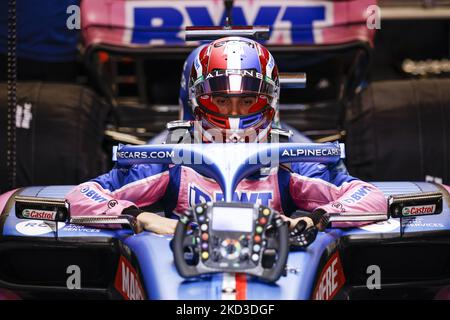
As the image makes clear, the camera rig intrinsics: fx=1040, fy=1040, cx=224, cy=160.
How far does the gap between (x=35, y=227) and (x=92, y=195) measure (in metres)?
0.20

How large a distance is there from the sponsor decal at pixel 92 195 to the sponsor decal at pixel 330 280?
0.74 meters

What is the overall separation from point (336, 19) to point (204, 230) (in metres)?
2.43

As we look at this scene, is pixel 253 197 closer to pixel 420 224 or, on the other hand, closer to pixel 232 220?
pixel 420 224

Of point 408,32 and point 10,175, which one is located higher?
point 408,32

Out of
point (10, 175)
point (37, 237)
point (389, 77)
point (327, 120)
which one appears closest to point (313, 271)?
point (37, 237)

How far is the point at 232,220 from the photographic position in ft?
8.99

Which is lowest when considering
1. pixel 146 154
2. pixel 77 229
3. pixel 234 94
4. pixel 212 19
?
pixel 77 229

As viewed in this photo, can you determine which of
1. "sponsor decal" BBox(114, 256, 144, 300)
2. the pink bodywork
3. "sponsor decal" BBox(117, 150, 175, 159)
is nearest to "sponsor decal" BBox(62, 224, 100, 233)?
"sponsor decal" BBox(114, 256, 144, 300)

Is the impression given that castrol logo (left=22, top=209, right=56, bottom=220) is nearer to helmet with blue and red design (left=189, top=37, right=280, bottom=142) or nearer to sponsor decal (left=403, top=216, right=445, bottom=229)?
helmet with blue and red design (left=189, top=37, right=280, bottom=142)

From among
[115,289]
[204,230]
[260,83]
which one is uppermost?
[260,83]

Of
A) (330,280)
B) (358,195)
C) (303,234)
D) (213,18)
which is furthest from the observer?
(213,18)

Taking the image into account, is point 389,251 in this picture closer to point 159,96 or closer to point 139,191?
point 139,191

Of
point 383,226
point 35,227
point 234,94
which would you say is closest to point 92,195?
point 35,227

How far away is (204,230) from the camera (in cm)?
273
